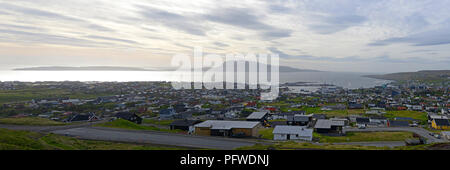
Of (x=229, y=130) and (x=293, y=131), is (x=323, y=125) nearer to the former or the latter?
(x=293, y=131)

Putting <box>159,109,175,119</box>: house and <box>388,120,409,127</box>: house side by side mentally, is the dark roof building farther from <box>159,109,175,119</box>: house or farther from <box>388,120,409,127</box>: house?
<box>388,120,409,127</box>: house

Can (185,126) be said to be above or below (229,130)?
below

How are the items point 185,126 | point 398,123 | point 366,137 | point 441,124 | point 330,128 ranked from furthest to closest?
point 398,123
point 441,124
point 185,126
point 330,128
point 366,137

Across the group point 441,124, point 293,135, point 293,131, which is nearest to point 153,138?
point 293,135

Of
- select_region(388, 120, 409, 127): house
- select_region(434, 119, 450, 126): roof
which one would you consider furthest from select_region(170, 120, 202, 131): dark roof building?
select_region(434, 119, 450, 126): roof

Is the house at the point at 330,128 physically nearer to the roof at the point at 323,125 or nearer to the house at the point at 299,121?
the roof at the point at 323,125

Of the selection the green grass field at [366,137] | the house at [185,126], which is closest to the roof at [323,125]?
the green grass field at [366,137]
